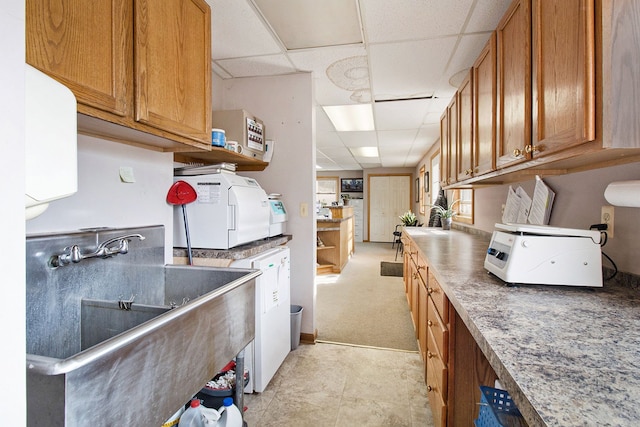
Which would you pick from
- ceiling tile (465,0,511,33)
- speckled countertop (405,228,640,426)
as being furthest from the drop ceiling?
speckled countertop (405,228,640,426)

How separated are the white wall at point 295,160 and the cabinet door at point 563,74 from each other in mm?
1624

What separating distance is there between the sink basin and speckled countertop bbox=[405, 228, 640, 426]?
2.72ft

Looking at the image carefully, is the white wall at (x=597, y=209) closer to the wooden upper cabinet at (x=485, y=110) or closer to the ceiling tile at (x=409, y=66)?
the wooden upper cabinet at (x=485, y=110)

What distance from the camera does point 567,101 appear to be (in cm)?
102

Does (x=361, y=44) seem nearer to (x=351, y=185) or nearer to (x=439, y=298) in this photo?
(x=439, y=298)

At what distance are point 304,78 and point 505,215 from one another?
6.21 ft

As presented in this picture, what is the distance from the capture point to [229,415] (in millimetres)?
1404

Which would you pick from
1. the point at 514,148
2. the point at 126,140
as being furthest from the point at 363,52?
the point at 126,140

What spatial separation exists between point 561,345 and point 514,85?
4.10 ft

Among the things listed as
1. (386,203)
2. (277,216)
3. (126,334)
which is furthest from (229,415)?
(386,203)

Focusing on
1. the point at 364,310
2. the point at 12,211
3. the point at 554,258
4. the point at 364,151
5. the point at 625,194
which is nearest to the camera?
the point at 12,211

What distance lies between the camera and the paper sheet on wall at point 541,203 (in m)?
1.71

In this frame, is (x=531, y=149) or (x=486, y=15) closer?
(x=531, y=149)

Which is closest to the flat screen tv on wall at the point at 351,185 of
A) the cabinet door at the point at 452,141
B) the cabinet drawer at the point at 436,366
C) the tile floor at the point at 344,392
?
the cabinet door at the point at 452,141
